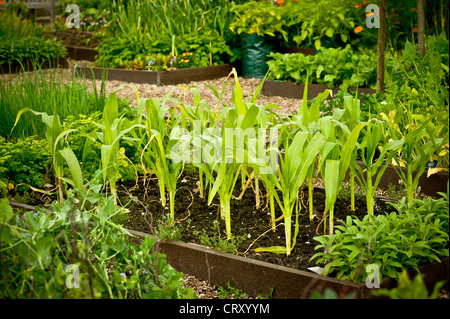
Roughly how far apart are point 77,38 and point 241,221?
25.7 feet

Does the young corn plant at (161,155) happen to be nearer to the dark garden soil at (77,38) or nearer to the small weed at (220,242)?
the small weed at (220,242)

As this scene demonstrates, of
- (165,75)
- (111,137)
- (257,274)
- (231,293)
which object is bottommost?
(231,293)

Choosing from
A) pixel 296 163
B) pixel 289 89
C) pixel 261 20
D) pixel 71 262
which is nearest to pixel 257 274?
pixel 296 163

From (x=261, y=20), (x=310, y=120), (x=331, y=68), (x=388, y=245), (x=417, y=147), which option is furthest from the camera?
(x=261, y=20)

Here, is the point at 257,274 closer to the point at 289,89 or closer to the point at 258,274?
the point at 258,274

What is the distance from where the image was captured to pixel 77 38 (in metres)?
10.0

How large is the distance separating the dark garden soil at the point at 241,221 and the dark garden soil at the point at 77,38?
6611mm

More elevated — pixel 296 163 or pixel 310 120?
pixel 310 120

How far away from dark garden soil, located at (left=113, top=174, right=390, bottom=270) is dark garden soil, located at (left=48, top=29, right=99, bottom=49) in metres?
6.61

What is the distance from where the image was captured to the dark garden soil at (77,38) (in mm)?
9695

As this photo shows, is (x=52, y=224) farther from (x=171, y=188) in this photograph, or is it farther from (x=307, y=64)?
(x=307, y=64)

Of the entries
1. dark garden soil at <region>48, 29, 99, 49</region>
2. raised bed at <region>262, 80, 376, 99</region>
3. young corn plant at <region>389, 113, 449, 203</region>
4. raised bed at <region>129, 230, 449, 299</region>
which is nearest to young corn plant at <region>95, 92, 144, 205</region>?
raised bed at <region>129, 230, 449, 299</region>
